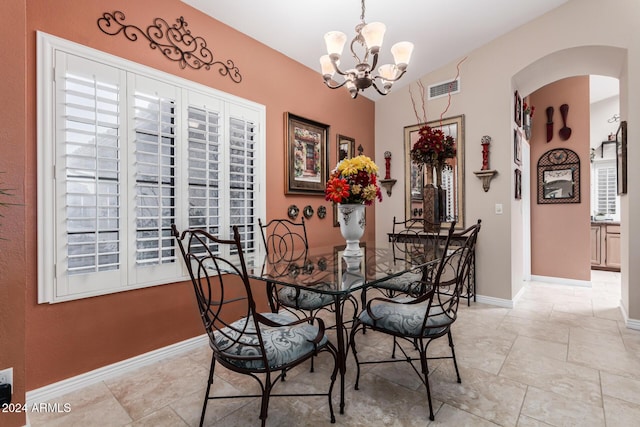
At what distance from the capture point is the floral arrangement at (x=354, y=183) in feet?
7.09

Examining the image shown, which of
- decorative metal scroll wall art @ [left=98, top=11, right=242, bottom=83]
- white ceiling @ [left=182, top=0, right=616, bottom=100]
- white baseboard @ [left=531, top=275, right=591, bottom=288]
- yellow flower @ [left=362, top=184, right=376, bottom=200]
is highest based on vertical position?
white ceiling @ [left=182, top=0, right=616, bottom=100]

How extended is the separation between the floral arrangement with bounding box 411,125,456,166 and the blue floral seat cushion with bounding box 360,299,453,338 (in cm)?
237

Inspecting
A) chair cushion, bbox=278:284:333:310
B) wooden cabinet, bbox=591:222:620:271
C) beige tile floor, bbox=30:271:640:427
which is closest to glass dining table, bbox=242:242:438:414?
chair cushion, bbox=278:284:333:310

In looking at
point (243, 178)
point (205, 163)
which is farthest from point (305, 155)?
point (205, 163)

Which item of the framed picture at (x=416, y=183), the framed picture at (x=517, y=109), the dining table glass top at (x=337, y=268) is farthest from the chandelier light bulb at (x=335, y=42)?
the framed picture at (x=517, y=109)

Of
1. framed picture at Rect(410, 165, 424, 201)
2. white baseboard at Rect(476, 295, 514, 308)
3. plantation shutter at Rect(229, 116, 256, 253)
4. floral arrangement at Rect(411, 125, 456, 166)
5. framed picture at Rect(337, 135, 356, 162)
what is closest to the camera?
plantation shutter at Rect(229, 116, 256, 253)

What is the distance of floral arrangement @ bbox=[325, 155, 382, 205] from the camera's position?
216 centimetres

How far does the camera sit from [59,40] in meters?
1.92

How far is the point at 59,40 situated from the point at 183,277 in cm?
176

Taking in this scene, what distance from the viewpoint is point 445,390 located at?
1.96 meters

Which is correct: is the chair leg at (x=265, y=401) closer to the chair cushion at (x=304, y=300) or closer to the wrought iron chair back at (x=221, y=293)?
the wrought iron chair back at (x=221, y=293)

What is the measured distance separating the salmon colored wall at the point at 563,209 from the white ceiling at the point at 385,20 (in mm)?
1823

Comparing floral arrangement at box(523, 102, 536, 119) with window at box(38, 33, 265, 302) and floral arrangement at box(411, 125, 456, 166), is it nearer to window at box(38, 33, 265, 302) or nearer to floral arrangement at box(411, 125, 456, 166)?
floral arrangement at box(411, 125, 456, 166)

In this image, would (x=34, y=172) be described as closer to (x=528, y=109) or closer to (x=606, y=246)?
(x=528, y=109)
